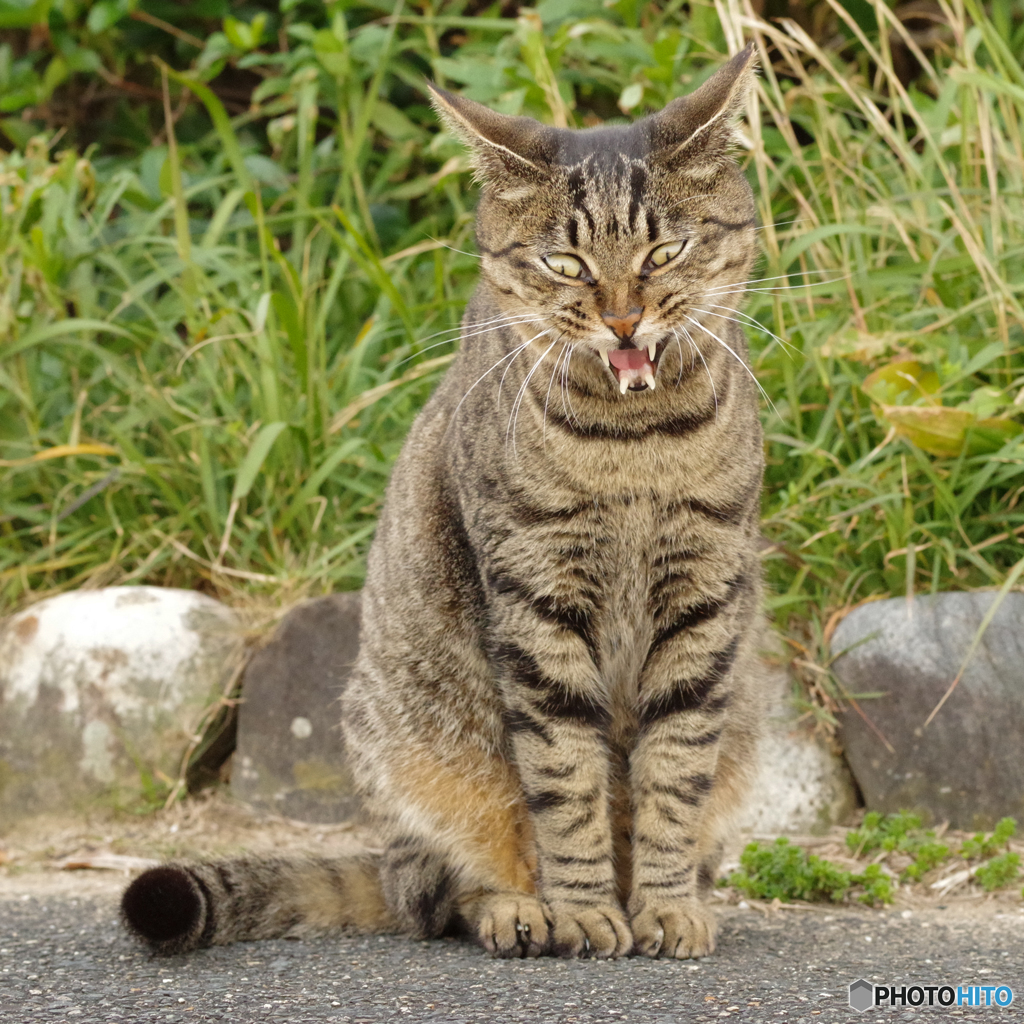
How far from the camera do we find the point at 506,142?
2.46 m

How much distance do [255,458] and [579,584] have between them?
1.54 m

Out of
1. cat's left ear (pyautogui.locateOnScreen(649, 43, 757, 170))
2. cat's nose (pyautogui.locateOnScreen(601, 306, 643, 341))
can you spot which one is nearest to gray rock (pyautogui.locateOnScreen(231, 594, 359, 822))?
cat's nose (pyautogui.locateOnScreen(601, 306, 643, 341))

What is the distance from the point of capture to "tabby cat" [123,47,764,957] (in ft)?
7.88

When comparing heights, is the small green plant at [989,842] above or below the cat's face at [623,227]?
below

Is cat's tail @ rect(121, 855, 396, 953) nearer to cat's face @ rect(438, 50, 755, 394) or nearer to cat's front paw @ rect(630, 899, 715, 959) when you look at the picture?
cat's front paw @ rect(630, 899, 715, 959)

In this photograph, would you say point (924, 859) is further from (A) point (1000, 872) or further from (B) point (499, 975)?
(B) point (499, 975)

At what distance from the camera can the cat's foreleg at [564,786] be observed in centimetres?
250

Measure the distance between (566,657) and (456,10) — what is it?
3212 millimetres

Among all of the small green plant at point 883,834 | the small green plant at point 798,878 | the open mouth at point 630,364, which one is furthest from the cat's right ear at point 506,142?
the small green plant at point 883,834

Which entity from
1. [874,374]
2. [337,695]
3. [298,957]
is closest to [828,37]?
[874,374]

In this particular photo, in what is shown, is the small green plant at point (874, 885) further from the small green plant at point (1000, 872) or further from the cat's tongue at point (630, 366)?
the cat's tongue at point (630, 366)

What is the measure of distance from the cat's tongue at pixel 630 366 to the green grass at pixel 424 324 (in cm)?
108

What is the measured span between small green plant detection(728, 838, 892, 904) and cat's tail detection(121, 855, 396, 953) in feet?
2.83

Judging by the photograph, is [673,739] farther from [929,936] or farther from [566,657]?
[929,936]
